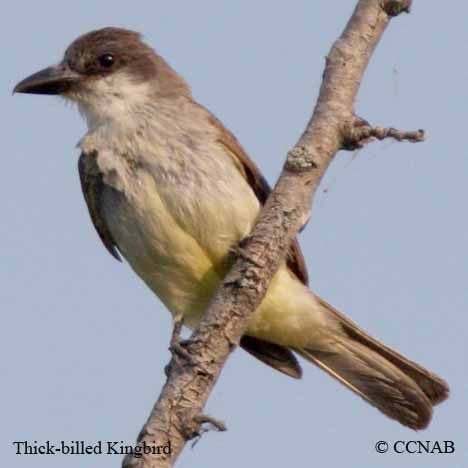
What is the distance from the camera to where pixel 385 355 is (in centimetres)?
706

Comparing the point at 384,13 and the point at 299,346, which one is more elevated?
the point at 384,13

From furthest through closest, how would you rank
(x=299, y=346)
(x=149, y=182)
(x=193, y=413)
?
(x=299, y=346), (x=149, y=182), (x=193, y=413)

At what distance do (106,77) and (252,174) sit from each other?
115 centimetres

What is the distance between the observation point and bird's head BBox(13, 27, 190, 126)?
6.82 metres

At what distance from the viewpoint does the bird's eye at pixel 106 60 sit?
23.1 ft

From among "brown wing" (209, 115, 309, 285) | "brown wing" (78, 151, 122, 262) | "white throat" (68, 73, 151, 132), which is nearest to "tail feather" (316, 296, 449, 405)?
"brown wing" (209, 115, 309, 285)

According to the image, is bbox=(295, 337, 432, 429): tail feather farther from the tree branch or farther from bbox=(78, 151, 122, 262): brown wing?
the tree branch

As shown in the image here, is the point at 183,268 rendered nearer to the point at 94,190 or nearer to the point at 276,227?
the point at 94,190

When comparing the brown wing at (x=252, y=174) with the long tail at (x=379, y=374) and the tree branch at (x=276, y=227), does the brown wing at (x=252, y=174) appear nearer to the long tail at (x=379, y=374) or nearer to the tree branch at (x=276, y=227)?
the long tail at (x=379, y=374)

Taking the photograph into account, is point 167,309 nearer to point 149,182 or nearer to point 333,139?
point 149,182

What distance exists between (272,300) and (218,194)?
0.89 metres

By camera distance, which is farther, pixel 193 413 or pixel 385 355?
pixel 385 355

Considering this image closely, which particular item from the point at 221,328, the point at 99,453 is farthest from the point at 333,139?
the point at 99,453

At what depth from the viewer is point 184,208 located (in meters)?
6.26
